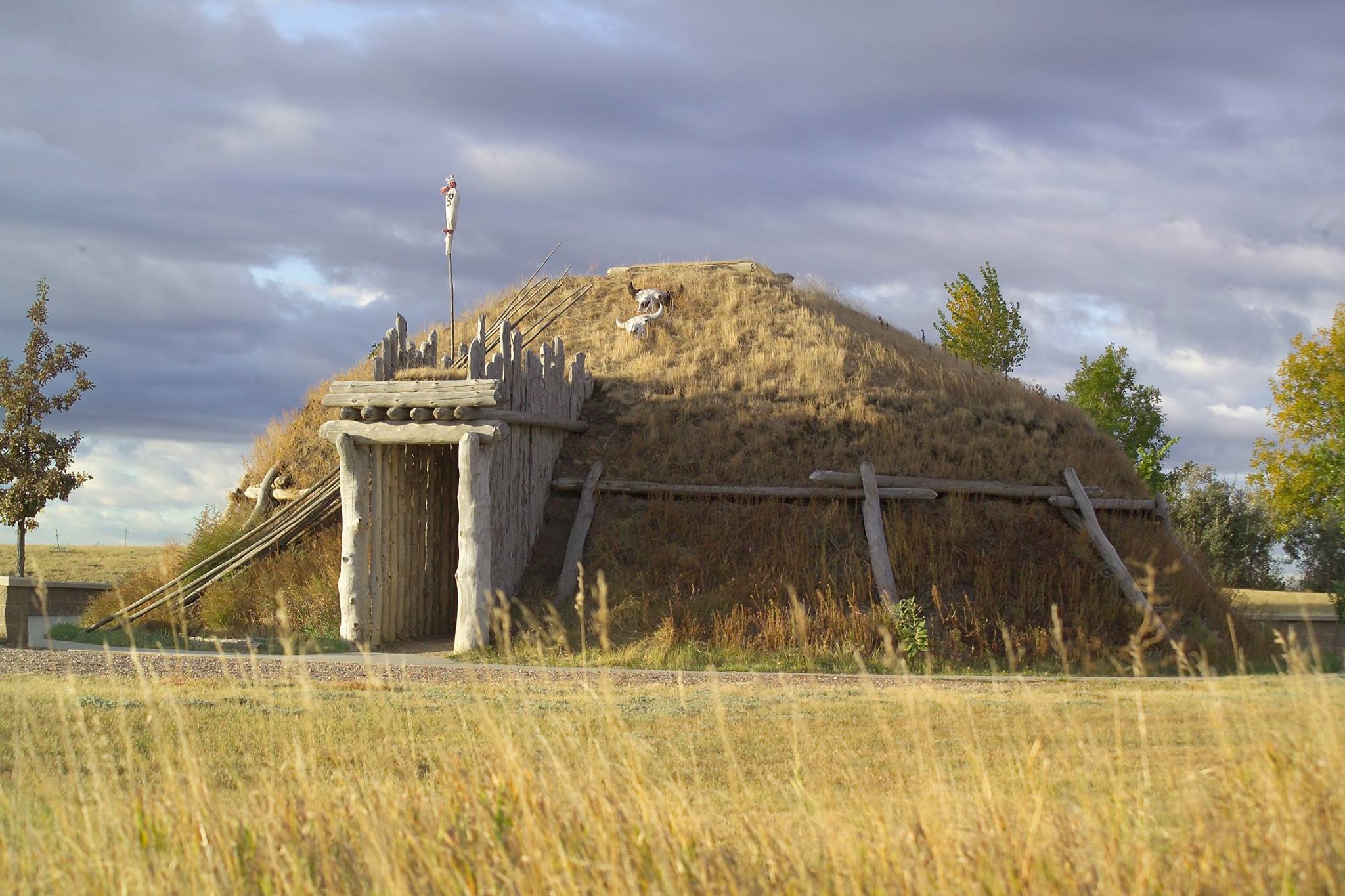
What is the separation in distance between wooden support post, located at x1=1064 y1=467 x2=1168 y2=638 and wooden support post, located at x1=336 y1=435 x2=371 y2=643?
29.1ft

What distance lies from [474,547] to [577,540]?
5.90 ft

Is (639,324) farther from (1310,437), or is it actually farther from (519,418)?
(1310,437)

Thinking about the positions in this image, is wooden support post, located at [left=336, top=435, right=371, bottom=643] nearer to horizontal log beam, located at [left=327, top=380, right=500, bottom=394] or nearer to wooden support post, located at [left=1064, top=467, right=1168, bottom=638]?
horizontal log beam, located at [left=327, top=380, right=500, bottom=394]

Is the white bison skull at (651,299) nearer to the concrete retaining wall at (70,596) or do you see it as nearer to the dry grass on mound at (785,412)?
the dry grass on mound at (785,412)

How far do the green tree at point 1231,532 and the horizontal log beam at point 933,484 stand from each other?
713 inches

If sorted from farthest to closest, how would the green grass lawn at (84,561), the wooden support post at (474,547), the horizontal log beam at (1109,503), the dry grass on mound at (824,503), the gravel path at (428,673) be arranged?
the green grass lawn at (84,561) < the horizontal log beam at (1109,503) < the dry grass on mound at (824,503) < the wooden support post at (474,547) < the gravel path at (428,673)

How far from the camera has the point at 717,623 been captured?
43.3 ft

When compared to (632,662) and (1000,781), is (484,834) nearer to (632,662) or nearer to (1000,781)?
(1000,781)

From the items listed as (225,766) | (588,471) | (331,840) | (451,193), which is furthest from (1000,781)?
(451,193)

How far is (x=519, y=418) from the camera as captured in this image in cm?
1423

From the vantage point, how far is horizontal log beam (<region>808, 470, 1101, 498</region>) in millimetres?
14977

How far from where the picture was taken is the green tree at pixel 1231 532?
105 ft

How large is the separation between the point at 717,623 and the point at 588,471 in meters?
3.59

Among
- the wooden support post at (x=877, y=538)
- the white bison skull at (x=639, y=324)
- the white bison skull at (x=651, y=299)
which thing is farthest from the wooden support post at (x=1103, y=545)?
the white bison skull at (x=651, y=299)
